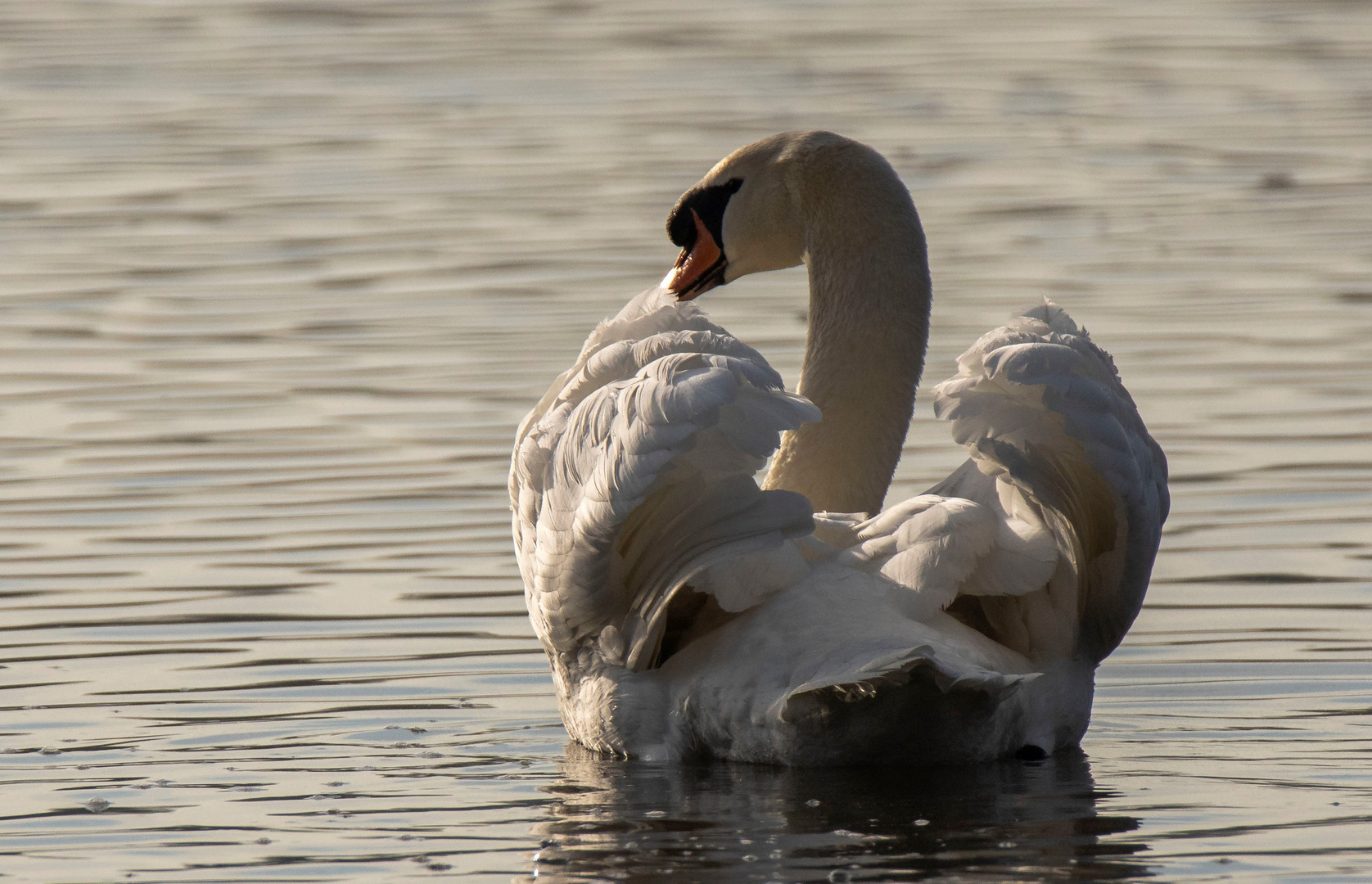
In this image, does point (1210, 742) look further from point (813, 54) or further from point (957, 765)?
point (813, 54)

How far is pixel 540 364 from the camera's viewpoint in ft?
40.8

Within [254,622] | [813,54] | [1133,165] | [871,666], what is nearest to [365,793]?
[871,666]

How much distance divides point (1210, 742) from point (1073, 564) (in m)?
0.73

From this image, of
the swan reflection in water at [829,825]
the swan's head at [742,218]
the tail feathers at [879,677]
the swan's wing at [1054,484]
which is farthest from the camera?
the swan's head at [742,218]

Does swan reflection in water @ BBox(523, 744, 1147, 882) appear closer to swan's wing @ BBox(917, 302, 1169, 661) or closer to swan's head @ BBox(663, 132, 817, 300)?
swan's wing @ BBox(917, 302, 1169, 661)

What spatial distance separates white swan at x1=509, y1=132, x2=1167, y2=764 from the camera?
5.89 m

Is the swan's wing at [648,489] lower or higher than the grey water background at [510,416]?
higher

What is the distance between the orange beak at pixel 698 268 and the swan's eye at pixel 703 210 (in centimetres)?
2

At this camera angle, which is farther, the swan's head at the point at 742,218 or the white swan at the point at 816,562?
the swan's head at the point at 742,218

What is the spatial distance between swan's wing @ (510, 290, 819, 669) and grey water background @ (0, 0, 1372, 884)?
44 cm

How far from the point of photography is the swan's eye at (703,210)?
8.11 metres

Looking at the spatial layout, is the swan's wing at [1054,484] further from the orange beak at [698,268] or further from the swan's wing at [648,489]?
the orange beak at [698,268]

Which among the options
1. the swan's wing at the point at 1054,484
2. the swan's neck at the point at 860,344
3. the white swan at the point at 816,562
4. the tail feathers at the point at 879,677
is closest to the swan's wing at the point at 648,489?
the white swan at the point at 816,562

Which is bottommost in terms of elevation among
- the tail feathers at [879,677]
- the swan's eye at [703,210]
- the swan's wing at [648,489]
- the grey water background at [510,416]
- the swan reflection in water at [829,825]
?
the grey water background at [510,416]
